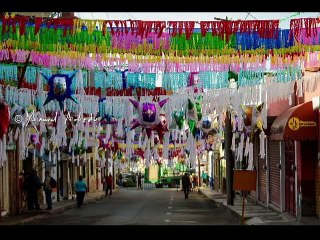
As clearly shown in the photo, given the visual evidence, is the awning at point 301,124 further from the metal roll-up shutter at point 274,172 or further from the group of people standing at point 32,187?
the group of people standing at point 32,187

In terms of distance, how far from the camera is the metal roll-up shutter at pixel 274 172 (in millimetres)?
27578

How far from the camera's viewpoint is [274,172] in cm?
2855

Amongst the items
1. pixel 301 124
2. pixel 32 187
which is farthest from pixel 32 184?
pixel 301 124

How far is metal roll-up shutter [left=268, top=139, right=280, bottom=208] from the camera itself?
2758 centimetres

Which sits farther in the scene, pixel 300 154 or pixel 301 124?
pixel 300 154

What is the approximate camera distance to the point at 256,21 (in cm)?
1479

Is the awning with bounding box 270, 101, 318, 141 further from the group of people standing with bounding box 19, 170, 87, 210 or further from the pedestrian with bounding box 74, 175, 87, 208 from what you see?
the pedestrian with bounding box 74, 175, 87, 208

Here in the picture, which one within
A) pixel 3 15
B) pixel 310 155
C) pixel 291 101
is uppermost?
pixel 3 15

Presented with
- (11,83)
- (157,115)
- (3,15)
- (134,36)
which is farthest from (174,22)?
(11,83)

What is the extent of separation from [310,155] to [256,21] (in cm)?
904

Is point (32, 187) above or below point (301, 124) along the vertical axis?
below

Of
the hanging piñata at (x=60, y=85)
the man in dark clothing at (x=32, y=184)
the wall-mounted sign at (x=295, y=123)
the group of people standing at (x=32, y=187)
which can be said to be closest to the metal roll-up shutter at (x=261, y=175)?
the group of people standing at (x=32, y=187)

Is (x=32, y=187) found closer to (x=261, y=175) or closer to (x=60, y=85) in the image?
(x=261, y=175)
